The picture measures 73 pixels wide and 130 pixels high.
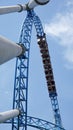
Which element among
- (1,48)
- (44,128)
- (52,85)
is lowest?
(1,48)

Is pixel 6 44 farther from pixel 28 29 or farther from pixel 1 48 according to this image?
pixel 28 29

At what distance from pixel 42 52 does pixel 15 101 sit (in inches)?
616

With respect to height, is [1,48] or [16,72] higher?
[16,72]

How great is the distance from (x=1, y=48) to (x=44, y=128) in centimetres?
5707

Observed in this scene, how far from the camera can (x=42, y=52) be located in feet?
273

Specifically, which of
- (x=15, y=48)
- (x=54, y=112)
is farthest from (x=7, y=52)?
(x=54, y=112)

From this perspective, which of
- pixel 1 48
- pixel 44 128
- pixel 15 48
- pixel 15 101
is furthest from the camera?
pixel 44 128

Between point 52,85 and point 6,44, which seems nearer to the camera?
point 6,44

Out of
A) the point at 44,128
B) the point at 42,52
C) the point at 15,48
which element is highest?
the point at 42,52

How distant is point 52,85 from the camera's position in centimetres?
8231

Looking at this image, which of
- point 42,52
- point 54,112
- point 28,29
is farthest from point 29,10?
point 54,112

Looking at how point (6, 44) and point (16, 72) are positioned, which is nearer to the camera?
point (6, 44)

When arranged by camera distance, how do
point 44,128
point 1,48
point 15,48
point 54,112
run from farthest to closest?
point 54,112
point 44,128
point 15,48
point 1,48

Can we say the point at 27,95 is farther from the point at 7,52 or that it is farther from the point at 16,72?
the point at 7,52
